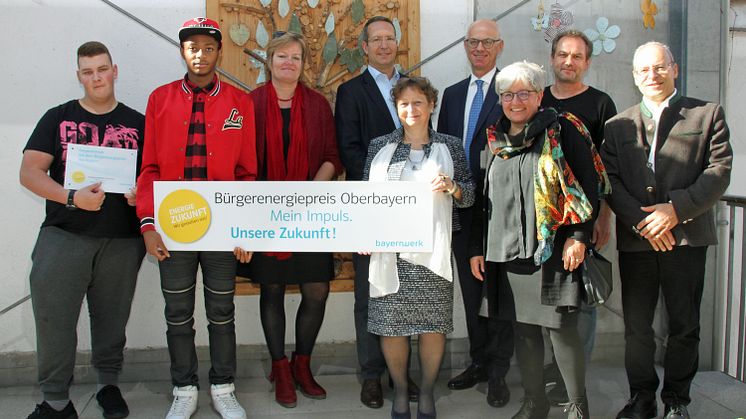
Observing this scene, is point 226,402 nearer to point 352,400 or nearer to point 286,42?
point 352,400

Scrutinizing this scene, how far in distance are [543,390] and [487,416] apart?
1.57 ft

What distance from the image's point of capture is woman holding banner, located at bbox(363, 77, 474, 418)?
10.9 feet

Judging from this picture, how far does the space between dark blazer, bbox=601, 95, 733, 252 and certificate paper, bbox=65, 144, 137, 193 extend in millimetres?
2569

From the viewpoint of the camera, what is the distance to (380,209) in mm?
3338

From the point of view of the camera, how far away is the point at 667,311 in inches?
135

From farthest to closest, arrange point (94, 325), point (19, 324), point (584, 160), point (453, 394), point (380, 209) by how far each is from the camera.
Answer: point (19, 324) < point (453, 394) < point (94, 325) < point (380, 209) < point (584, 160)

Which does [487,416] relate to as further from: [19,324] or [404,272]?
[19,324]

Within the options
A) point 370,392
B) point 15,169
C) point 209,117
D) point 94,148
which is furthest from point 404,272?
point 15,169

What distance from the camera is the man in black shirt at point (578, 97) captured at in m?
3.63

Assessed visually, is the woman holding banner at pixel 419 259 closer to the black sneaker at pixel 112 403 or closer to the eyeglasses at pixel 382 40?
the eyeglasses at pixel 382 40

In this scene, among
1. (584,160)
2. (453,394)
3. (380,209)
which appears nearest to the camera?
(584,160)

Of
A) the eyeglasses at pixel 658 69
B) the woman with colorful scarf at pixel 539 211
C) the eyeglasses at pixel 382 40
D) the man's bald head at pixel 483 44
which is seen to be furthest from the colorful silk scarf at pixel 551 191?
the eyeglasses at pixel 382 40

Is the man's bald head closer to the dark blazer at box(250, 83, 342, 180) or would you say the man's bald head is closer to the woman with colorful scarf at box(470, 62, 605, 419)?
the woman with colorful scarf at box(470, 62, 605, 419)

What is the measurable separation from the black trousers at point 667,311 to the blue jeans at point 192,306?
7.13ft
